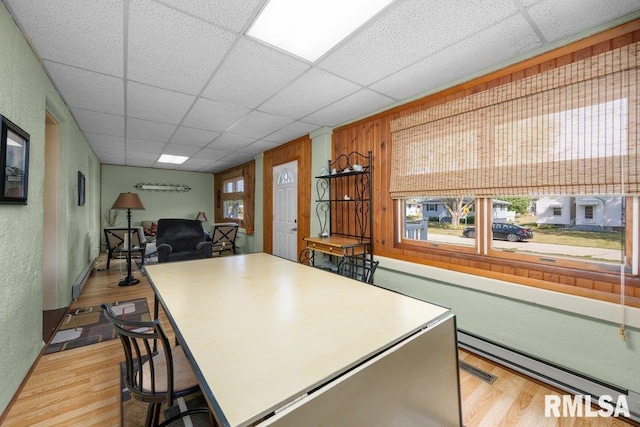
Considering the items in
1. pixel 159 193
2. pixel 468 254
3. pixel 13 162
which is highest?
pixel 159 193

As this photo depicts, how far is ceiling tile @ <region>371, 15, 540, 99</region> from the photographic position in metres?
1.86

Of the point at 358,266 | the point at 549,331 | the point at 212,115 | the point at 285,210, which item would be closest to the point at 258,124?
the point at 212,115

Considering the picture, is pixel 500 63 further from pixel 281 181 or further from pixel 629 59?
pixel 281 181

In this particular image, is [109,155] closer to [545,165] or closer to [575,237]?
[545,165]

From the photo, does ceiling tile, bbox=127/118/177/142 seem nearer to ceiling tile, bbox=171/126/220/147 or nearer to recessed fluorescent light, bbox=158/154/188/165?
ceiling tile, bbox=171/126/220/147

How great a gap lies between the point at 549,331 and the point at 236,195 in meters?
7.08

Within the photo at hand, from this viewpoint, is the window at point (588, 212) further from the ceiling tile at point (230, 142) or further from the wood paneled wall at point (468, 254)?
the ceiling tile at point (230, 142)

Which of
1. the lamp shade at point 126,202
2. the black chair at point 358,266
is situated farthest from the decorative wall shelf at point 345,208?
the lamp shade at point 126,202

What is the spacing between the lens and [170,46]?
6.64 feet

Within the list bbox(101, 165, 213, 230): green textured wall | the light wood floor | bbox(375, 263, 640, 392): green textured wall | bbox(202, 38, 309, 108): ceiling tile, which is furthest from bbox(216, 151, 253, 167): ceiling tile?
bbox(375, 263, 640, 392): green textured wall

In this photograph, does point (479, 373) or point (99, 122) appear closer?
point (479, 373)

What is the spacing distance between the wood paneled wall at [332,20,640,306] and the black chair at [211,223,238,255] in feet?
11.3

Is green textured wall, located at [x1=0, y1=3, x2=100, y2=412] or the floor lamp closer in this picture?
green textured wall, located at [x1=0, y1=3, x2=100, y2=412]

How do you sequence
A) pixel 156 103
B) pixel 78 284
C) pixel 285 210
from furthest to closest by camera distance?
pixel 285 210 < pixel 78 284 < pixel 156 103
